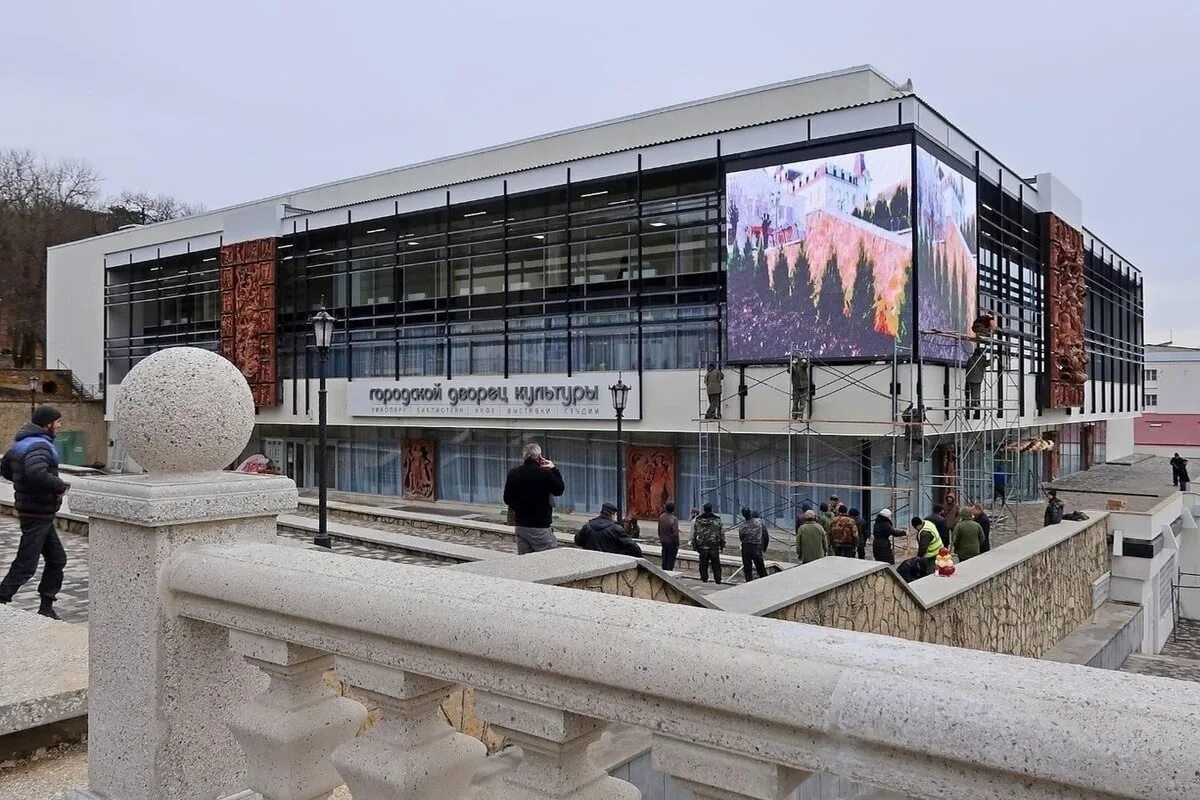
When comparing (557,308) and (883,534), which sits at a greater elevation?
(557,308)

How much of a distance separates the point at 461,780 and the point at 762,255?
67.3ft

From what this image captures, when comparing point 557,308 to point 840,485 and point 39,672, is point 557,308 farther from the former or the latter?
point 39,672

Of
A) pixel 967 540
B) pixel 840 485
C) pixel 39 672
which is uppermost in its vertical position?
pixel 39 672

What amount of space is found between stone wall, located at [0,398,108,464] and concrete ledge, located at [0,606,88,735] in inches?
1636

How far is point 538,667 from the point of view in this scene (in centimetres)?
176

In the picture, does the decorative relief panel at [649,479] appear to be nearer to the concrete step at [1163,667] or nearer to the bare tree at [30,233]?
the concrete step at [1163,667]

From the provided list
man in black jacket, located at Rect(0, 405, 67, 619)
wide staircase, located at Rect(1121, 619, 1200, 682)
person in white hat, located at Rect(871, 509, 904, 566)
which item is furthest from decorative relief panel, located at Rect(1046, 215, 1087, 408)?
man in black jacket, located at Rect(0, 405, 67, 619)

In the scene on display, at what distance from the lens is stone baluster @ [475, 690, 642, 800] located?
5.80 feet

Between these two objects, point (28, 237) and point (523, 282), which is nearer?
Result: point (523, 282)

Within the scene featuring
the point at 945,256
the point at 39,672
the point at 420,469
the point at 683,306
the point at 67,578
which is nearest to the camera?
the point at 39,672

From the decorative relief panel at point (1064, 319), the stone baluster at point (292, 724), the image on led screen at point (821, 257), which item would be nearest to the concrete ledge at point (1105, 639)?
the image on led screen at point (821, 257)

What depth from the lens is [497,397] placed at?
2694 centimetres

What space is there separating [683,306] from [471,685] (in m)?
22.4

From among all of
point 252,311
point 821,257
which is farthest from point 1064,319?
point 252,311
